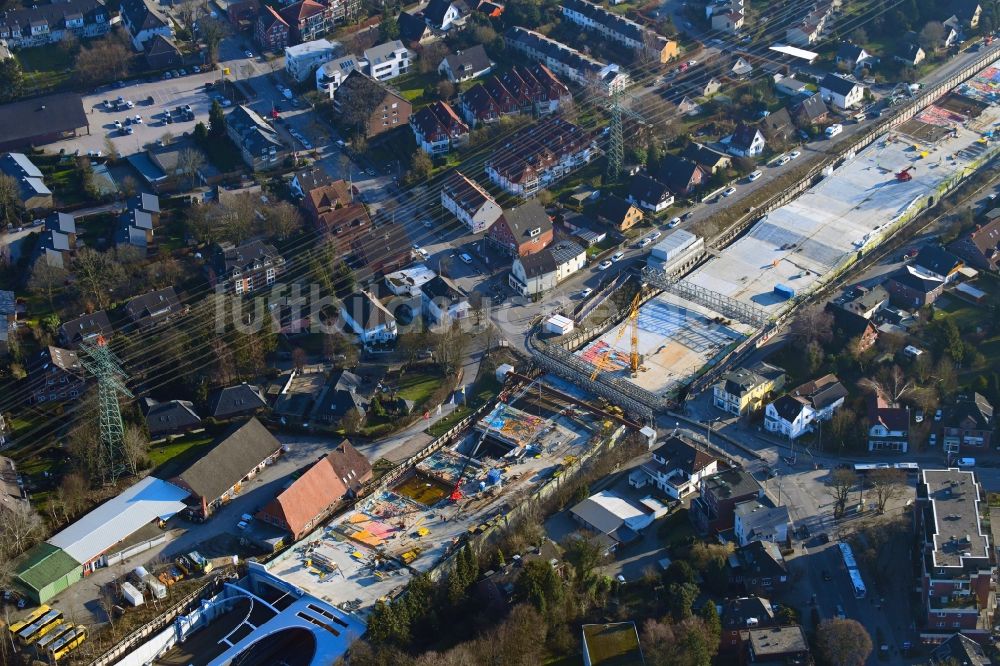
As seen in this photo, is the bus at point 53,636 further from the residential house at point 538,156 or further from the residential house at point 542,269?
the residential house at point 538,156

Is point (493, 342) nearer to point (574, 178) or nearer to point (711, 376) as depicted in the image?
point (711, 376)

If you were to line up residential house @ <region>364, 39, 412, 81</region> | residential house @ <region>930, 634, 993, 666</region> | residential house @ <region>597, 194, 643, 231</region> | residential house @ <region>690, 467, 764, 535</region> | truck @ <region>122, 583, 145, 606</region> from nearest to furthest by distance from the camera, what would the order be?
1. residential house @ <region>930, 634, 993, 666</region>
2. truck @ <region>122, 583, 145, 606</region>
3. residential house @ <region>690, 467, 764, 535</region>
4. residential house @ <region>597, 194, 643, 231</region>
5. residential house @ <region>364, 39, 412, 81</region>

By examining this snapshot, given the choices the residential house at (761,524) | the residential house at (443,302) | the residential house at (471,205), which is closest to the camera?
the residential house at (761,524)

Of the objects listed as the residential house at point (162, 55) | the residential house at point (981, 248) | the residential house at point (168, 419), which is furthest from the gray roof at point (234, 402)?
→ the residential house at point (981, 248)

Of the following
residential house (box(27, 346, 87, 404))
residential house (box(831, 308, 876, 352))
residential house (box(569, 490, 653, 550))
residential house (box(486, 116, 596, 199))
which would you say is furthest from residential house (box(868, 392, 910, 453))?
residential house (box(27, 346, 87, 404))

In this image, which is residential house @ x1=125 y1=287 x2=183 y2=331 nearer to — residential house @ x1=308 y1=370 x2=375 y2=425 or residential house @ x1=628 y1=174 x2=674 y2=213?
residential house @ x1=308 y1=370 x2=375 y2=425

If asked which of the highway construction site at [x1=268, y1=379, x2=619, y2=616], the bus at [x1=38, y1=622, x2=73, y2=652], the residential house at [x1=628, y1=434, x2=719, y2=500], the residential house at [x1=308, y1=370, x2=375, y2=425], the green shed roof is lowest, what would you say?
the residential house at [x1=628, y1=434, x2=719, y2=500]

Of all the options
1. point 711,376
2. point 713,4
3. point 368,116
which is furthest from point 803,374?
point 713,4
